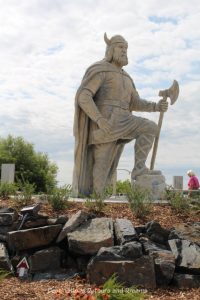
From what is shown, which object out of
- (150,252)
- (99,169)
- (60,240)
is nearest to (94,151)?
(99,169)

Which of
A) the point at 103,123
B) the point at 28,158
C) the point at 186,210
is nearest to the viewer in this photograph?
the point at 186,210

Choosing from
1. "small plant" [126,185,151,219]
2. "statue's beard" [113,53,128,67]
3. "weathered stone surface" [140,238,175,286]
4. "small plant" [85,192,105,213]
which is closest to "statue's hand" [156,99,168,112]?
"statue's beard" [113,53,128,67]

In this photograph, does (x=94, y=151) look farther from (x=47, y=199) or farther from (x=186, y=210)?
(x=186, y=210)

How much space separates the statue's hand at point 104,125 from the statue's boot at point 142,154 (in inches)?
25.6

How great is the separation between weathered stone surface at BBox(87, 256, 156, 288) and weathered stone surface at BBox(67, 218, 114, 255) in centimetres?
49

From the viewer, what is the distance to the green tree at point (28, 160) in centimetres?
3039

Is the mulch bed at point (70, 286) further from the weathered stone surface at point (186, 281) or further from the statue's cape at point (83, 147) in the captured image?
the statue's cape at point (83, 147)

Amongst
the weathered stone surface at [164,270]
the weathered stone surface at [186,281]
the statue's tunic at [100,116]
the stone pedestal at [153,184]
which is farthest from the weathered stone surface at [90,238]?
the statue's tunic at [100,116]

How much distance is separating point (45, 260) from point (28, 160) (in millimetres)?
25116

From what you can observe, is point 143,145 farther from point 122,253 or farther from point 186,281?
point 186,281

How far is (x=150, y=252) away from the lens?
6082mm

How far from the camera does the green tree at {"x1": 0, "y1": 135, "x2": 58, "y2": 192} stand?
30391mm

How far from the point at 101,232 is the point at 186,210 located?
189cm

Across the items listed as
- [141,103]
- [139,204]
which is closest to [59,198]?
[139,204]
